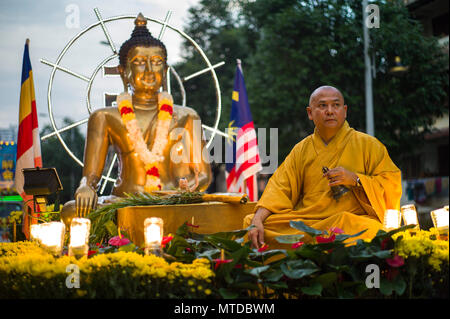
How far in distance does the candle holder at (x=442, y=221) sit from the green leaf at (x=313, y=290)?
101 centimetres

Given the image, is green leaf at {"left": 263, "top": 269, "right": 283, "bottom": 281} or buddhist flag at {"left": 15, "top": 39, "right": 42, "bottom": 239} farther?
buddhist flag at {"left": 15, "top": 39, "right": 42, "bottom": 239}

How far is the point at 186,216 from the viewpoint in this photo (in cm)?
511

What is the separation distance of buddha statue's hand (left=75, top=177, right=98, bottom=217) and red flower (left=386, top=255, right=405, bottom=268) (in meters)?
3.33

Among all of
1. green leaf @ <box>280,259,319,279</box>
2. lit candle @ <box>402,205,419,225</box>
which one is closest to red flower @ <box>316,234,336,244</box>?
green leaf @ <box>280,259,319,279</box>

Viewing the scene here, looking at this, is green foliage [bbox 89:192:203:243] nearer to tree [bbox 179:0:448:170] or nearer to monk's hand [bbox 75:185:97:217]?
monk's hand [bbox 75:185:97:217]

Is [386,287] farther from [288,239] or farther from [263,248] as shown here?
[263,248]

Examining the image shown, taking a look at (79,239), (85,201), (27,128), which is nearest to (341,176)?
(79,239)

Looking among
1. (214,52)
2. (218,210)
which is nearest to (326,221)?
(218,210)

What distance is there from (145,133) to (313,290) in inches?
161

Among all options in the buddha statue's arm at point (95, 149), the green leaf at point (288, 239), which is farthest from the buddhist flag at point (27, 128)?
the green leaf at point (288, 239)

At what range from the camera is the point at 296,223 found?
378cm

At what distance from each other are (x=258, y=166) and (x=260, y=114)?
5.99 meters

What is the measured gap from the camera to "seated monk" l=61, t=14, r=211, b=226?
6.62 metres

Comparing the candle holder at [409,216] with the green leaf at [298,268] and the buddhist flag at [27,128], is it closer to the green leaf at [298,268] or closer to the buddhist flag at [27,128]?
the green leaf at [298,268]
